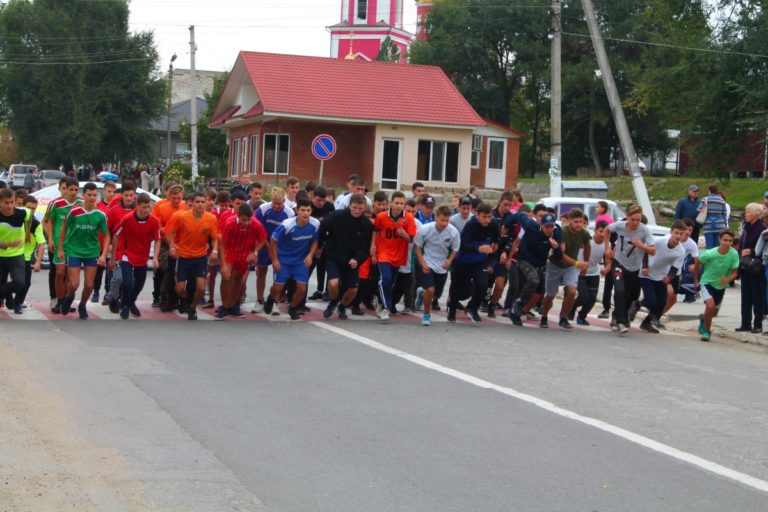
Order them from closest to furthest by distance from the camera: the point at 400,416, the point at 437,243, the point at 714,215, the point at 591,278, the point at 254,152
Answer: the point at 400,416, the point at 437,243, the point at 591,278, the point at 714,215, the point at 254,152

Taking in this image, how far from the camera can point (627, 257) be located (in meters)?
15.1

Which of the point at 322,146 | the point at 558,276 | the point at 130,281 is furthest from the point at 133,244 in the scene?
the point at 322,146

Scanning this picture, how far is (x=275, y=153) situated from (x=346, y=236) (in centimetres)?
3162

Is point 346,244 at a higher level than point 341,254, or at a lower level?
higher

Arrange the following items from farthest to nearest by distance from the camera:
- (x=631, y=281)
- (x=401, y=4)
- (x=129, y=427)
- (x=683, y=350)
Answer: (x=401, y=4)
(x=631, y=281)
(x=683, y=350)
(x=129, y=427)

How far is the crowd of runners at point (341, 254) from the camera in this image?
14.2 meters

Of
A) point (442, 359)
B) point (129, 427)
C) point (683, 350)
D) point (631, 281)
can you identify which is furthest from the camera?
point (631, 281)

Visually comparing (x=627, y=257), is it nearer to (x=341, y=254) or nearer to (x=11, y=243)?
(x=341, y=254)

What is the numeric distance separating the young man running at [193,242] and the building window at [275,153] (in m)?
31.3

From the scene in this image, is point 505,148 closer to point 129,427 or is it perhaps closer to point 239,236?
point 239,236

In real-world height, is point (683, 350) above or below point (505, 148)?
below

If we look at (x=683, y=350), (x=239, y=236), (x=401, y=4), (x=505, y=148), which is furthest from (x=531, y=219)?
(x=401, y=4)

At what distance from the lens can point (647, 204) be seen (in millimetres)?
26969

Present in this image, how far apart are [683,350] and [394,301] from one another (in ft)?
13.9
